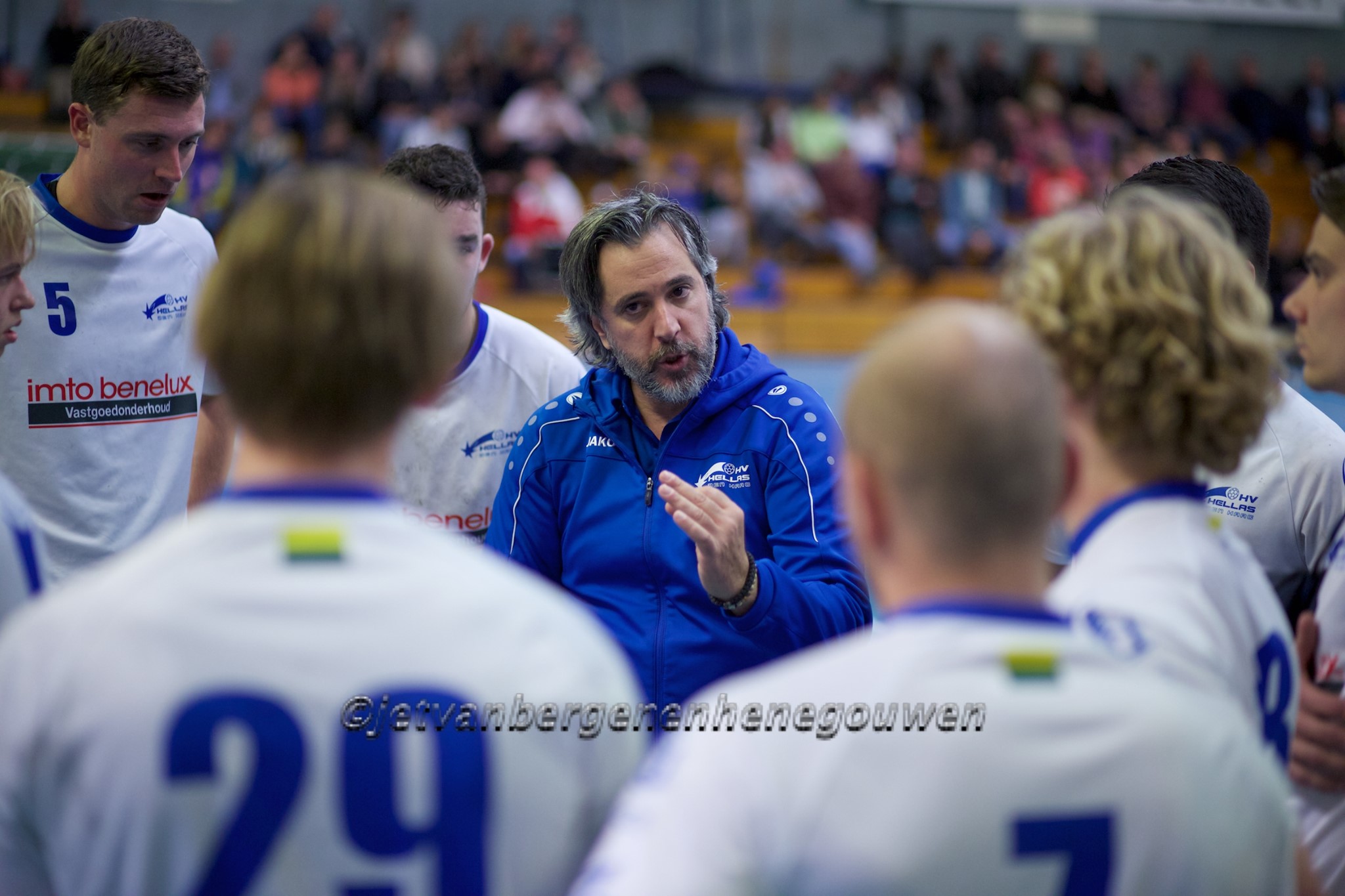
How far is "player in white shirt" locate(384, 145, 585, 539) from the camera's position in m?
3.52

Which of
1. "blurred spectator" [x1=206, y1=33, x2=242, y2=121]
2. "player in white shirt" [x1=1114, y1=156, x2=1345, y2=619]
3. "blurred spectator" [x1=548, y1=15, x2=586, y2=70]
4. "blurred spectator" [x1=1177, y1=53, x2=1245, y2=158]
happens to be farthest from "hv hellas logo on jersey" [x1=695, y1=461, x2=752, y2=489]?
"blurred spectator" [x1=1177, y1=53, x2=1245, y2=158]

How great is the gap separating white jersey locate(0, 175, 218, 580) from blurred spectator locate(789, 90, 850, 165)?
16.9 m

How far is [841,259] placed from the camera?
18594 mm

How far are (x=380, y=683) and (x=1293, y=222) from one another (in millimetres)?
22378

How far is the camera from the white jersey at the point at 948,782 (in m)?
1.19

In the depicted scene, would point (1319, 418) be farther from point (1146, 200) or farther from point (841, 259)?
point (841, 259)

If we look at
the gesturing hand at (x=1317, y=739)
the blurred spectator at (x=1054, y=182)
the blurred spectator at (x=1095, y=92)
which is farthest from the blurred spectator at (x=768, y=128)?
the gesturing hand at (x=1317, y=739)

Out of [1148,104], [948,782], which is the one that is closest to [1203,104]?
[1148,104]

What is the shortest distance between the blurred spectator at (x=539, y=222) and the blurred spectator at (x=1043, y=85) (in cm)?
989

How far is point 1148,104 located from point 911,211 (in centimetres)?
644

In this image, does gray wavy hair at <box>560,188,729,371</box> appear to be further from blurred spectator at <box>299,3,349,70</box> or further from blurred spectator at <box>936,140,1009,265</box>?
blurred spectator at <box>936,140,1009,265</box>

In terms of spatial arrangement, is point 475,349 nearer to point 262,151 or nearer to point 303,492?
point 303,492

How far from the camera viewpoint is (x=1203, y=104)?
22.1m

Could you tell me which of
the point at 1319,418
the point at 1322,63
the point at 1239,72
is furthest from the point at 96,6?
the point at 1322,63
